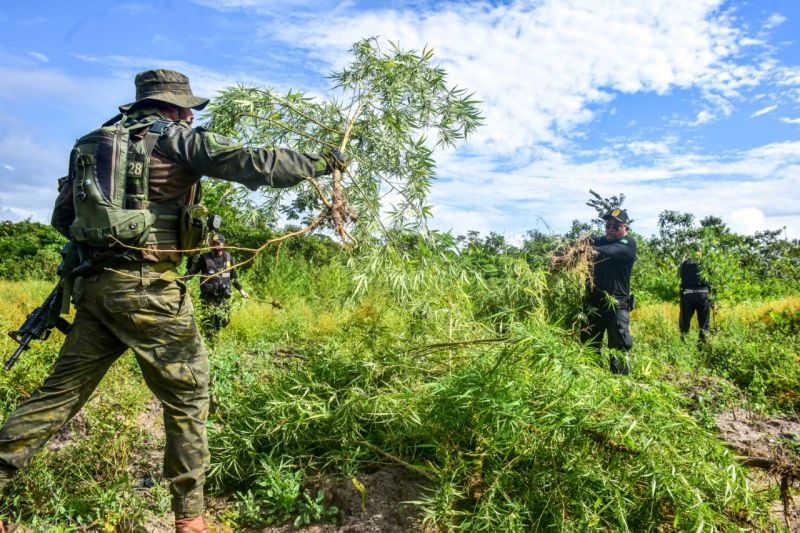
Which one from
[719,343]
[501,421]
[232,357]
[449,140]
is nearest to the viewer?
[501,421]

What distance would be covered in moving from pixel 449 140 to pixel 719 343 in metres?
5.46

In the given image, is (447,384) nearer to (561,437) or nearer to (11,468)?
(561,437)

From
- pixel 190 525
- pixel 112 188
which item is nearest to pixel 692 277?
pixel 190 525

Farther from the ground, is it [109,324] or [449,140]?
[449,140]

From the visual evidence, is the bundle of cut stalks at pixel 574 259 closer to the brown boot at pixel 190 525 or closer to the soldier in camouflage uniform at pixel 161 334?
the soldier in camouflage uniform at pixel 161 334

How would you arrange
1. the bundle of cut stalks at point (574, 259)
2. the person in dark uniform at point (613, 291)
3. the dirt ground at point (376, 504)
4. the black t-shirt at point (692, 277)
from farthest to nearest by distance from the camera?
1. the black t-shirt at point (692, 277)
2. the person in dark uniform at point (613, 291)
3. the bundle of cut stalks at point (574, 259)
4. the dirt ground at point (376, 504)

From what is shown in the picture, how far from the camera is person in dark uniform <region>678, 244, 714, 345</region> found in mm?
8484

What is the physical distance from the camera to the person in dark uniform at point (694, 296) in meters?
8.48

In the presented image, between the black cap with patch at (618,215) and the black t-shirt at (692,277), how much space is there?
128 inches

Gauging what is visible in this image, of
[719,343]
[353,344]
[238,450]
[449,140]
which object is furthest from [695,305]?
[238,450]

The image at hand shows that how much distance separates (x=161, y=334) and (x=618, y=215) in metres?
5.01

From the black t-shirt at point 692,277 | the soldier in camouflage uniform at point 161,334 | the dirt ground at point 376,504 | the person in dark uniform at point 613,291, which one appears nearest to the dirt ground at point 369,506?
the dirt ground at point 376,504

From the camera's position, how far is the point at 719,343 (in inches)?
290

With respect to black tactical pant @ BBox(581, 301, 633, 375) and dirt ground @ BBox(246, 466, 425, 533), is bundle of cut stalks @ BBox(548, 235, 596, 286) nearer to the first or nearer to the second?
black tactical pant @ BBox(581, 301, 633, 375)
